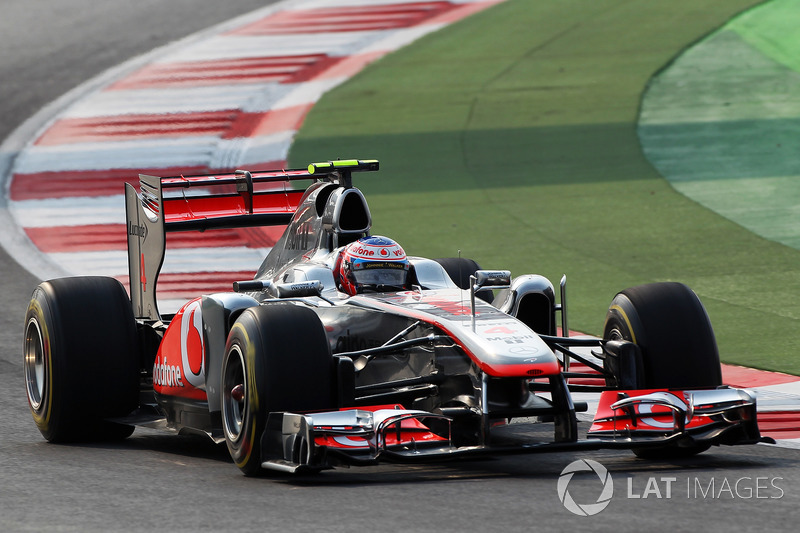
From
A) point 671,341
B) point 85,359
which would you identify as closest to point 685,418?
point 671,341

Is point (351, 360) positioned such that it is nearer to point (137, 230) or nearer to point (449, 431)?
point (449, 431)

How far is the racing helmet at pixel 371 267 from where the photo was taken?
32.0ft

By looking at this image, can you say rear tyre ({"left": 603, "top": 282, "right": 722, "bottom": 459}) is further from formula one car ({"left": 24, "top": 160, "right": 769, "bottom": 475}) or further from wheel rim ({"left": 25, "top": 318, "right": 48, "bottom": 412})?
wheel rim ({"left": 25, "top": 318, "right": 48, "bottom": 412})

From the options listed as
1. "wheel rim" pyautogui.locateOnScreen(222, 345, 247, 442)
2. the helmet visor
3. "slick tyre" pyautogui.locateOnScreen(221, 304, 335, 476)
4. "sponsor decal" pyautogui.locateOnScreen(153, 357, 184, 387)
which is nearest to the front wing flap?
"slick tyre" pyautogui.locateOnScreen(221, 304, 335, 476)

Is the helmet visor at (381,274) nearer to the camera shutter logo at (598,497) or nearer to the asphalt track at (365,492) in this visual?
the asphalt track at (365,492)

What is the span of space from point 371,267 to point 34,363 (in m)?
2.88

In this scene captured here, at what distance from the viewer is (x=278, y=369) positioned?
26.7ft

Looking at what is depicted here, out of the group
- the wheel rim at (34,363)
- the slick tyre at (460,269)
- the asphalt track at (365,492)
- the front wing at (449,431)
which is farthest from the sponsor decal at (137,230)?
the front wing at (449,431)

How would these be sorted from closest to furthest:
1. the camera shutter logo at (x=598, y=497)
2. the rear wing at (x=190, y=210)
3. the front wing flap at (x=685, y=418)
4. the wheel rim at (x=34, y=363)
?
the camera shutter logo at (x=598, y=497), the front wing flap at (x=685, y=418), the wheel rim at (x=34, y=363), the rear wing at (x=190, y=210)

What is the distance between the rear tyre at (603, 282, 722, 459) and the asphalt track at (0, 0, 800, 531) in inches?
19.3

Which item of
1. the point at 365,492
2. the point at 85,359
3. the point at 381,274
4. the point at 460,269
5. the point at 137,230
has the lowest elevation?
the point at 365,492

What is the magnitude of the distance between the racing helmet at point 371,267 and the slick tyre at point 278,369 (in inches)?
52.9

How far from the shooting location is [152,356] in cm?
1065

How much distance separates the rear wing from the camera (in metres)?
10.8
